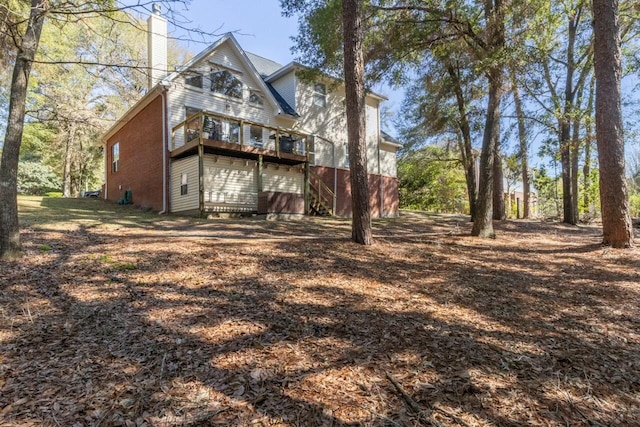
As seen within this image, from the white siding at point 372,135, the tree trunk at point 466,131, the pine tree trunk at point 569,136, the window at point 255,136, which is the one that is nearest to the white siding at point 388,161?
the white siding at point 372,135

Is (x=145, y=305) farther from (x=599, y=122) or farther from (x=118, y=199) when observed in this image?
(x=118, y=199)

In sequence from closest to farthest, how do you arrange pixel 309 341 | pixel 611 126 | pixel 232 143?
pixel 309 341
pixel 611 126
pixel 232 143

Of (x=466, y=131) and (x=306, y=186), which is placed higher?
(x=466, y=131)

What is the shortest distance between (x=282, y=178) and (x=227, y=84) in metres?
4.75

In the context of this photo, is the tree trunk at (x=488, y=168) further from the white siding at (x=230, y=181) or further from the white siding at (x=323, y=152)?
the white siding at (x=323, y=152)

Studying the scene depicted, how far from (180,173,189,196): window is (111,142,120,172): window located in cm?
712

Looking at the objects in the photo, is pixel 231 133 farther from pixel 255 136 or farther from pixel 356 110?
pixel 356 110

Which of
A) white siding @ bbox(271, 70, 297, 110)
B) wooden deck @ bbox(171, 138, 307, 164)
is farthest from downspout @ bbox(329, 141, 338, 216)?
wooden deck @ bbox(171, 138, 307, 164)

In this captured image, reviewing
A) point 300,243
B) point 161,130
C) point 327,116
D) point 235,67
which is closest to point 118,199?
point 161,130

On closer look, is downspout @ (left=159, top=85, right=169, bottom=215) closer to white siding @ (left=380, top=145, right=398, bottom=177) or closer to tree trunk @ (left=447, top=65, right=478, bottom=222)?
tree trunk @ (left=447, top=65, right=478, bottom=222)

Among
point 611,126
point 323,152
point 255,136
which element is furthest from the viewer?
point 323,152

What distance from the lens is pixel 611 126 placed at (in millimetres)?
6898

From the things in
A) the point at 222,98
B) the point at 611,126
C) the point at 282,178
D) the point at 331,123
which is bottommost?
the point at 282,178

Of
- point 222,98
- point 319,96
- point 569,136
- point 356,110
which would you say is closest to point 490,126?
point 356,110
